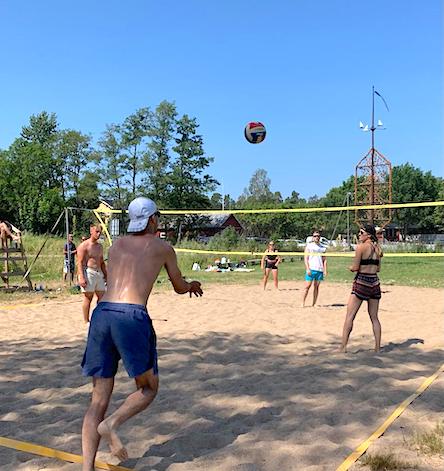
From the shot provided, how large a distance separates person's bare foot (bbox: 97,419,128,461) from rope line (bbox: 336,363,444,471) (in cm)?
111

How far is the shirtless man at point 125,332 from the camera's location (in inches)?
98.0

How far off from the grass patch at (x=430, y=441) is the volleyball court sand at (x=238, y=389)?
0.38 feet

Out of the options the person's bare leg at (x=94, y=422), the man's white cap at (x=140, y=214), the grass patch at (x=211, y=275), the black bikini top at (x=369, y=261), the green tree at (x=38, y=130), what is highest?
the green tree at (x=38, y=130)

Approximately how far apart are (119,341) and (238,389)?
69.0 inches

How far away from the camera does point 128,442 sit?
3006 mm

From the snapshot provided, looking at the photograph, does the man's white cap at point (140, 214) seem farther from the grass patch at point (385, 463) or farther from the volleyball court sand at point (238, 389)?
the grass patch at point (385, 463)

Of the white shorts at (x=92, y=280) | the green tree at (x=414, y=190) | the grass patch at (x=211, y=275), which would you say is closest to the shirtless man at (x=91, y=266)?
the white shorts at (x=92, y=280)

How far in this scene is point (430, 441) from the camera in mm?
2756

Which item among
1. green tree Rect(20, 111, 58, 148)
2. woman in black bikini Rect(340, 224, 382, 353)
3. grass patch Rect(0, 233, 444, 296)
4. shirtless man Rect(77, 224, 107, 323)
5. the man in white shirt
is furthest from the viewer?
green tree Rect(20, 111, 58, 148)

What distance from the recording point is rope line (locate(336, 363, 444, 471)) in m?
2.60

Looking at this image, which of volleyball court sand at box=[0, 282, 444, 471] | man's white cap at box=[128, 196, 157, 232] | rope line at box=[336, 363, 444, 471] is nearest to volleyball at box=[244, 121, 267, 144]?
volleyball court sand at box=[0, 282, 444, 471]

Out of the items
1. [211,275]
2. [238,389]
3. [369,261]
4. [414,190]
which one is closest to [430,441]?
[238,389]

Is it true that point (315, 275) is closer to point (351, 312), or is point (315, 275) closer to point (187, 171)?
point (351, 312)

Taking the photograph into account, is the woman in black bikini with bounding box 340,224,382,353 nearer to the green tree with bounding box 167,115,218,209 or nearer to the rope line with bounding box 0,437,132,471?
the rope line with bounding box 0,437,132,471
